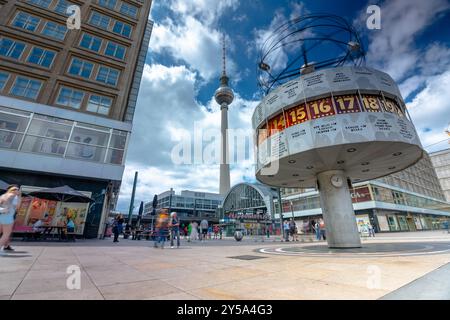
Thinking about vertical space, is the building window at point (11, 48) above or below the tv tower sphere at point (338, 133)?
above

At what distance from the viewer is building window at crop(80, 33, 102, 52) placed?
19922 mm

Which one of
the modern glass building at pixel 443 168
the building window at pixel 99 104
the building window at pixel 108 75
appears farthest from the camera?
the modern glass building at pixel 443 168

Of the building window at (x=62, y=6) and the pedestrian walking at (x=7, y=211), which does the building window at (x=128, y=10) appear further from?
the pedestrian walking at (x=7, y=211)

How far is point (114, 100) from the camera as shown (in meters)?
18.9

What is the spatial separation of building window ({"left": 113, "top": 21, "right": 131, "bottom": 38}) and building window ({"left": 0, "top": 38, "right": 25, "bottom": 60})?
847 cm

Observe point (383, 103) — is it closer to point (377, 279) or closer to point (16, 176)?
point (377, 279)

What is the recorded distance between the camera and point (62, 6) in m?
20.9

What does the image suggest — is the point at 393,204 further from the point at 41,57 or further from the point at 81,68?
the point at 41,57

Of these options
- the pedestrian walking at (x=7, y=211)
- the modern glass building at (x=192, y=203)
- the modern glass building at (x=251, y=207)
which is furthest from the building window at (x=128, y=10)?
the modern glass building at (x=192, y=203)

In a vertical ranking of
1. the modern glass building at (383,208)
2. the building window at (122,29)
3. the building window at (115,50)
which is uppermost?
the building window at (122,29)

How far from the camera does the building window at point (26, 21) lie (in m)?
18.4

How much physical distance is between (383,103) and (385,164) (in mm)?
3041

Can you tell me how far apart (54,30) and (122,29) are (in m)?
6.23

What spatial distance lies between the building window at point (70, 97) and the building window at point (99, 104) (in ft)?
2.55
